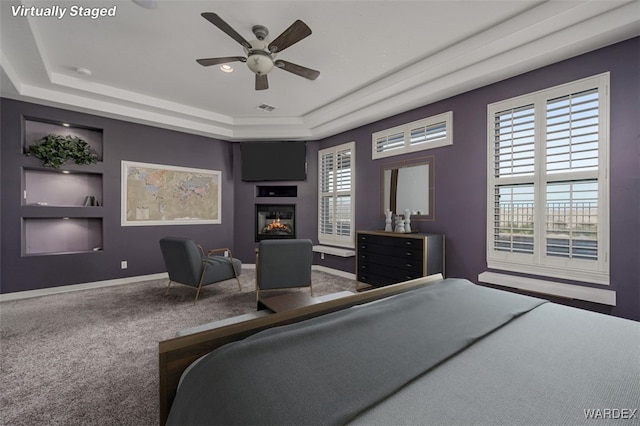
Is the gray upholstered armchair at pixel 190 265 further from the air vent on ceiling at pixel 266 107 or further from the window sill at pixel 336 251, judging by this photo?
the air vent on ceiling at pixel 266 107

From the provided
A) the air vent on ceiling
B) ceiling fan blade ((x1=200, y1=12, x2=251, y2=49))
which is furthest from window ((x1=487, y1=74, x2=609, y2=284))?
the air vent on ceiling

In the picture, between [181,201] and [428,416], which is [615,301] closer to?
[428,416]

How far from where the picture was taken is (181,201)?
206 inches

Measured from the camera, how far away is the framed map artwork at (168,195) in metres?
4.68

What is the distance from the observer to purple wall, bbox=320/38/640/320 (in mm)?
2363

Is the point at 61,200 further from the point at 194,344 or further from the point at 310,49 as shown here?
the point at 194,344

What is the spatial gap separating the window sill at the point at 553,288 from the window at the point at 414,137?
5.97 ft

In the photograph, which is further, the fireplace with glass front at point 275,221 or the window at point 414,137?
the fireplace with glass front at point 275,221

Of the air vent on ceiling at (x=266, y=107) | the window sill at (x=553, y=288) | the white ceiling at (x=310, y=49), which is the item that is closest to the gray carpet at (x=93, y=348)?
the window sill at (x=553, y=288)

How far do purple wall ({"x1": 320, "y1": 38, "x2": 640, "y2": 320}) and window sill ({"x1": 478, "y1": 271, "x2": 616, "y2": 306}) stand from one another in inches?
5.5

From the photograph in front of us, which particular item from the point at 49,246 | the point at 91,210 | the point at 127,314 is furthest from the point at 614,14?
the point at 49,246

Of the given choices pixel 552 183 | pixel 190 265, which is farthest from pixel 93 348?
pixel 552 183

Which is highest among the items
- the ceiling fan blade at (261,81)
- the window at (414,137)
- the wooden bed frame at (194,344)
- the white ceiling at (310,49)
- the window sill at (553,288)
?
the white ceiling at (310,49)

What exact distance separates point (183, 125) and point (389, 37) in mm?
3956
